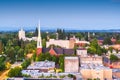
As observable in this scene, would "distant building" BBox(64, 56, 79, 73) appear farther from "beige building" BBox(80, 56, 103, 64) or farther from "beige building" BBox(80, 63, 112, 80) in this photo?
"beige building" BBox(80, 56, 103, 64)

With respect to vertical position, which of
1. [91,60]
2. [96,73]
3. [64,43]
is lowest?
[96,73]

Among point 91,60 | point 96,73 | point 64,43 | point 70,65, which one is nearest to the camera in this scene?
point 96,73

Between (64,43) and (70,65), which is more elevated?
(64,43)

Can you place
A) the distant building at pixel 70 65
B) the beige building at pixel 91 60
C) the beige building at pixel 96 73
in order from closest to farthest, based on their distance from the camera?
the beige building at pixel 96 73
the distant building at pixel 70 65
the beige building at pixel 91 60

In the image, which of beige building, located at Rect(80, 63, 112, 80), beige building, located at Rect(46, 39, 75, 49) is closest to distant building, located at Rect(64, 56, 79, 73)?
beige building, located at Rect(80, 63, 112, 80)

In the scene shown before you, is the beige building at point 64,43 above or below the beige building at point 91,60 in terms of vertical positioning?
above

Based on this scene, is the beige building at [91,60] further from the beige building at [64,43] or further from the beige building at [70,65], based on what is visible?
the beige building at [64,43]

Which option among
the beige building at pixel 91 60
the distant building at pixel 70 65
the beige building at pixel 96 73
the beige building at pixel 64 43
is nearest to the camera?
the beige building at pixel 96 73

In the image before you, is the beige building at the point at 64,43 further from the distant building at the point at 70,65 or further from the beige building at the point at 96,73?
the beige building at the point at 96,73

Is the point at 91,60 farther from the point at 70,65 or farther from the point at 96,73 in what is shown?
the point at 96,73

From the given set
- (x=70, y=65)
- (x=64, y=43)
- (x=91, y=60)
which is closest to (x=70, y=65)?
(x=70, y=65)

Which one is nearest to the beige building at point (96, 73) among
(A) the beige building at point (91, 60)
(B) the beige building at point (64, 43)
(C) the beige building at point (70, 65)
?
(C) the beige building at point (70, 65)

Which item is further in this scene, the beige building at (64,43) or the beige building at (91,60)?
the beige building at (64,43)

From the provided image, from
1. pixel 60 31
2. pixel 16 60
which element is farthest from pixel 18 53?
pixel 60 31
